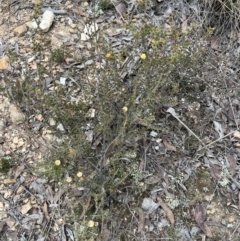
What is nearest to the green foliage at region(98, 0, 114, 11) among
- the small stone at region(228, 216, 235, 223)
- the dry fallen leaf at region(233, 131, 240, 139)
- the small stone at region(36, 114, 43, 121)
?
the small stone at region(36, 114, 43, 121)

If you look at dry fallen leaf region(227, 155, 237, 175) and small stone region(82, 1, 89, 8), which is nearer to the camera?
dry fallen leaf region(227, 155, 237, 175)

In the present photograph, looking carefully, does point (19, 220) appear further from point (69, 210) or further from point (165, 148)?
point (165, 148)

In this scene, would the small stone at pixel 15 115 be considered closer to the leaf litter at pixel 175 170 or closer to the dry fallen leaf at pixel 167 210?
the leaf litter at pixel 175 170

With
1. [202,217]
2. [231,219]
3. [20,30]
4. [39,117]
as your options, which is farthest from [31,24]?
[231,219]

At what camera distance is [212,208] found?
2.50 metres

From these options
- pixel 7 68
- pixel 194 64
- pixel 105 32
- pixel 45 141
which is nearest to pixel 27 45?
pixel 7 68

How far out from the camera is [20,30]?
3057 mm

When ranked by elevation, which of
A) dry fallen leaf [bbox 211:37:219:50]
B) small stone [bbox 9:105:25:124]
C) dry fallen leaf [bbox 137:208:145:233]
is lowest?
dry fallen leaf [bbox 137:208:145:233]

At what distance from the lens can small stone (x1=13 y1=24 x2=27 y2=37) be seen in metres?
3.04

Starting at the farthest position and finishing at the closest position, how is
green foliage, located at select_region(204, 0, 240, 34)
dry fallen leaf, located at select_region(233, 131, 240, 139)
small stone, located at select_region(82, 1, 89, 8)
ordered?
small stone, located at select_region(82, 1, 89, 8)
green foliage, located at select_region(204, 0, 240, 34)
dry fallen leaf, located at select_region(233, 131, 240, 139)

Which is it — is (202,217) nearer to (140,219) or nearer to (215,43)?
(140,219)

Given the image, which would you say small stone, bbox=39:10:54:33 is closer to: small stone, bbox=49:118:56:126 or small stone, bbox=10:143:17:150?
small stone, bbox=49:118:56:126

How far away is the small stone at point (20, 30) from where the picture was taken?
304 centimetres

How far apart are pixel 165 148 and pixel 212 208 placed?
1.40 feet
